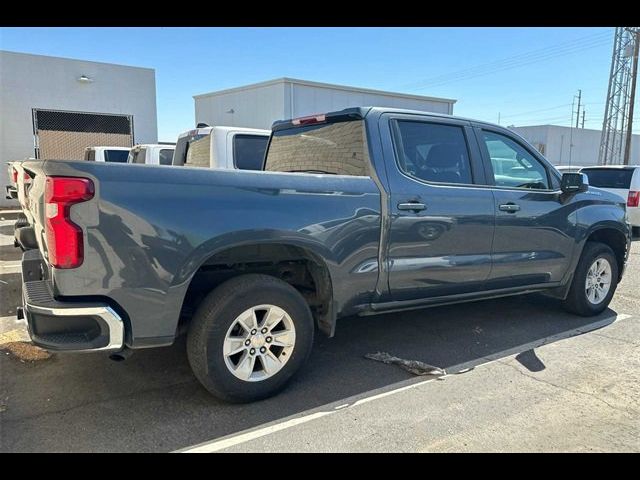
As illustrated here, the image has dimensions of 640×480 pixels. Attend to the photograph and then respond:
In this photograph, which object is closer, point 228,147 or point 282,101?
point 228,147

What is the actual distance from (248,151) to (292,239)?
3.82 meters

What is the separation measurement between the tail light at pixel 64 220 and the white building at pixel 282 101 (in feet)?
41.5

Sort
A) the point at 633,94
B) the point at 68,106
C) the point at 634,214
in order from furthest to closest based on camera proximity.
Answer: the point at 633,94
the point at 68,106
the point at 634,214

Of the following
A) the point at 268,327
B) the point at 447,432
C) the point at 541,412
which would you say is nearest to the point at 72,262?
the point at 268,327

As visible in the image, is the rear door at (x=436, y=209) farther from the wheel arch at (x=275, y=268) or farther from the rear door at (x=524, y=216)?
the wheel arch at (x=275, y=268)

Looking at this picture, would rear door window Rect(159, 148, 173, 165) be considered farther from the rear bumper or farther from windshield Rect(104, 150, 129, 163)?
the rear bumper

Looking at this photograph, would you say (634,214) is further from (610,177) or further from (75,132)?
(75,132)

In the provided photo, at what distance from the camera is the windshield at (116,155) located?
11320 mm

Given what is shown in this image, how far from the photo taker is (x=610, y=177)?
36.8 ft

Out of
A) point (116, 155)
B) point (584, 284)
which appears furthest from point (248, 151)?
point (116, 155)

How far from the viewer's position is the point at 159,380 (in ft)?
11.9

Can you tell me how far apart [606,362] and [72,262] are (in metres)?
4.10

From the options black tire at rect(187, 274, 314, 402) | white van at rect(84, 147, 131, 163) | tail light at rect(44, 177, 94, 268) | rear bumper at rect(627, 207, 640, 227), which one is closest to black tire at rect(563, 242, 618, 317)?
black tire at rect(187, 274, 314, 402)

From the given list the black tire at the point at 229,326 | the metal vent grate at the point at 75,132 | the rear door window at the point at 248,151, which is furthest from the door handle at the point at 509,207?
the metal vent grate at the point at 75,132
